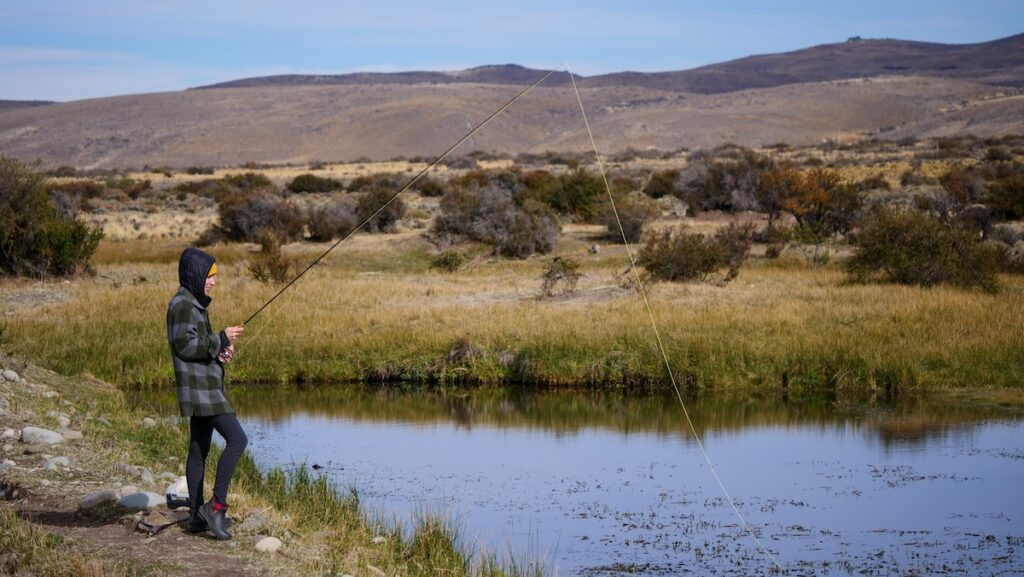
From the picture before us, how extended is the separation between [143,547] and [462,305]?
14.2 metres

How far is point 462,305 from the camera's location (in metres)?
21.8

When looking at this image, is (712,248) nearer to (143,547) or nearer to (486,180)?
(143,547)

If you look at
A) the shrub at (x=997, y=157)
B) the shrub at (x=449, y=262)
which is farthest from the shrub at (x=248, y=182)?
the shrub at (x=997, y=157)

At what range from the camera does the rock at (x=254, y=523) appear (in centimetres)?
827

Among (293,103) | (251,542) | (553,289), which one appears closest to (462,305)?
(553,289)

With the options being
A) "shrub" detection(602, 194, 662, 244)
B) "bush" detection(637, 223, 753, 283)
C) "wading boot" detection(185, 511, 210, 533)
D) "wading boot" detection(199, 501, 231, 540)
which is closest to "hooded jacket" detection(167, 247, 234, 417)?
"wading boot" detection(199, 501, 231, 540)

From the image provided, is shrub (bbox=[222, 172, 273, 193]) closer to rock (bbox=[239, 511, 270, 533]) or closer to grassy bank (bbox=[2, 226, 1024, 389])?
grassy bank (bbox=[2, 226, 1024, 389])

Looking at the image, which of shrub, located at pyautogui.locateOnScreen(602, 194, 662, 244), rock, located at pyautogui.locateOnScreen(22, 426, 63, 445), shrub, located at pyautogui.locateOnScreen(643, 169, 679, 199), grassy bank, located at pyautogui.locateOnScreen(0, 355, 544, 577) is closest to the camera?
grassy bank, located at pyautogui.locateOnScreen(0, 355, 544, 577)

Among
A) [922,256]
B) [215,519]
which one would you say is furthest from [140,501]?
[922,256]

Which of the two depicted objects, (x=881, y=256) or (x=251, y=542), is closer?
(x=251, y=542)

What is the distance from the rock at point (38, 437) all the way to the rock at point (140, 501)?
231 cm

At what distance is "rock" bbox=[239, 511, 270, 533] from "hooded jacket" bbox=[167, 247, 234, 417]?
106 centimetres

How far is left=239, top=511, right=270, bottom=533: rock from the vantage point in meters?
8.27

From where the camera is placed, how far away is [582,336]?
17984 mm
